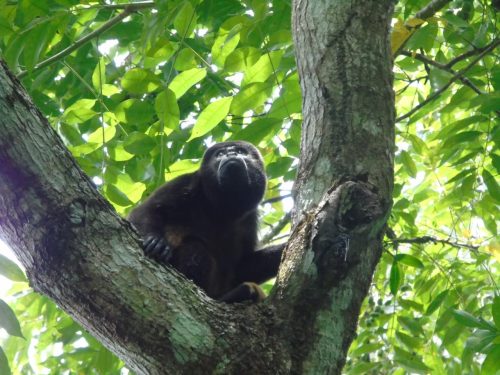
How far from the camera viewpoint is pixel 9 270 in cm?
246

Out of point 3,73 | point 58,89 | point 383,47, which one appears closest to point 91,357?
point 58,89

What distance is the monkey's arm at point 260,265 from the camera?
426cm

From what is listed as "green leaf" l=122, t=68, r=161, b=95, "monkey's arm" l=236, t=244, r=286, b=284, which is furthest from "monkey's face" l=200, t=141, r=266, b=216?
"green leaf" l=122, t=68, r=161, b=95

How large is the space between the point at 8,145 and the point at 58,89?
7.10 ft

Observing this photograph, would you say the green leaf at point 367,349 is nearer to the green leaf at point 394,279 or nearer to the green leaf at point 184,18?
the green leaf at point 394,279

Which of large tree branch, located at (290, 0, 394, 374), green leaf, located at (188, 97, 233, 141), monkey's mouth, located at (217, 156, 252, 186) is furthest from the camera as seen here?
monkey's mouth, located at (217, 156, 252, 186)

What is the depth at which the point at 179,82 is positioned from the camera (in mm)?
3412

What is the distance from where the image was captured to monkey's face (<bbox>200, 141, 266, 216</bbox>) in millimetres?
4371

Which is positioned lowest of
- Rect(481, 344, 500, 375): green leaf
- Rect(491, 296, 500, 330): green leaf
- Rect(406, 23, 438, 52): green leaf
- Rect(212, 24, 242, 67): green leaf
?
Rect(481, 344, 500, 375): green leaf

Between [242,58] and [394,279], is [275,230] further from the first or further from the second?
[242,58]

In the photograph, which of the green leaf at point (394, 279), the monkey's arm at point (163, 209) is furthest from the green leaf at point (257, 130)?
the green leaf at point (394, 279)

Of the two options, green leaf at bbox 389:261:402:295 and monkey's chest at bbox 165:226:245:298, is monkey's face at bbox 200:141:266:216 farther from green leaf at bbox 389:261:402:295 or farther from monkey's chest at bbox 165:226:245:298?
green leaf at bbox 389:261:402:295

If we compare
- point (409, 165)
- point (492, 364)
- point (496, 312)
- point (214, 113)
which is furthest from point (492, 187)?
point (214, 113)

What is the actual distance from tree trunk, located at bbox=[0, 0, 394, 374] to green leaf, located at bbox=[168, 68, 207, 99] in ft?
3.82
